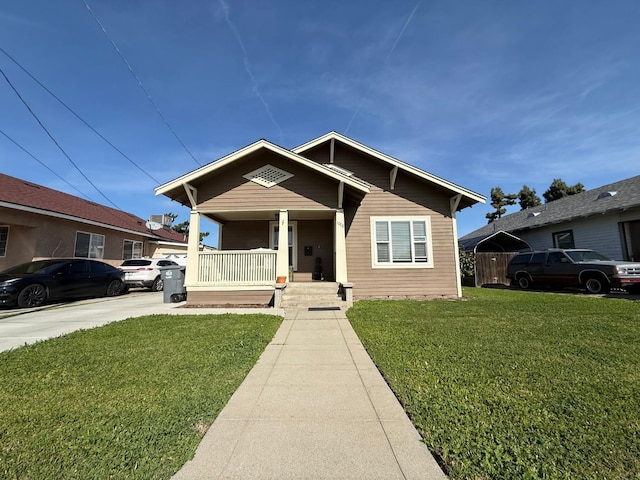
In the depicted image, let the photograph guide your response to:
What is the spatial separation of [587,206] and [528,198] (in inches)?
992

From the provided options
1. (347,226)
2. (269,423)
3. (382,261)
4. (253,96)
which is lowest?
(269,423)

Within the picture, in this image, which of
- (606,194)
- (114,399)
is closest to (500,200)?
(606,194)

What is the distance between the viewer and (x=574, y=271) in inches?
469

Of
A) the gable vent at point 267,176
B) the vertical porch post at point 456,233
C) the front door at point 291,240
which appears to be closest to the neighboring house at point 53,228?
the gable vent at point 267,176

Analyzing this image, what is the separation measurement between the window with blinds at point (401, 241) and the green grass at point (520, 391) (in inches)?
179

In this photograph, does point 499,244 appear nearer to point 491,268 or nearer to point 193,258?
point 491,268

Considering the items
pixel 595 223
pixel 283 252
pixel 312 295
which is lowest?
pixel 312 295

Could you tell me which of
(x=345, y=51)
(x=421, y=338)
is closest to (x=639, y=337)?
(x=421, y=338)

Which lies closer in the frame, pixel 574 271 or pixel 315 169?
pixel 315 169

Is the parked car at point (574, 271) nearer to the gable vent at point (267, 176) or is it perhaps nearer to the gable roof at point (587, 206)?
the gable roof at point (587, 206)

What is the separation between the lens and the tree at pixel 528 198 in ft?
125

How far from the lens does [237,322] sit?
6.44 meters

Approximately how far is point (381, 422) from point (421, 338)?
2.72 m

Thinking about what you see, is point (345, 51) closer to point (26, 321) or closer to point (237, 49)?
point (237, 49)
